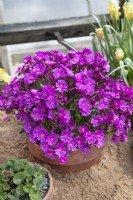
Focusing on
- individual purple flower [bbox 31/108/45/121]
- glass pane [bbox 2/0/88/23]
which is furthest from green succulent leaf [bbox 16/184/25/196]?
glass pane [bbox 2/0/88/23]

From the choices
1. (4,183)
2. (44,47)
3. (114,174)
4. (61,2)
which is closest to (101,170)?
(114,174)

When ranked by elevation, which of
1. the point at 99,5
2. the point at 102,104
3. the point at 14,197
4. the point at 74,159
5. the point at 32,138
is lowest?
the point at 99,5

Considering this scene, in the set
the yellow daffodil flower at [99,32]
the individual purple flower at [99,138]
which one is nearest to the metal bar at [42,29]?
the yellow daffodil flower at [99,32]

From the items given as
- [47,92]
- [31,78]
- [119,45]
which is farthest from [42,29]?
[47,92]

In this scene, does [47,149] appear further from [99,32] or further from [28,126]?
[99,32]

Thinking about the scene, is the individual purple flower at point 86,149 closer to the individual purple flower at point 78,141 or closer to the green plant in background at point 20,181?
the individual purple flower at point 78,141

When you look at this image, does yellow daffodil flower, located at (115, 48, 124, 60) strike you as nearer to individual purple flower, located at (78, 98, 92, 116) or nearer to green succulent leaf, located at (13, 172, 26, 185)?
individual purple flower, located at (78, 98, 92, 116)
